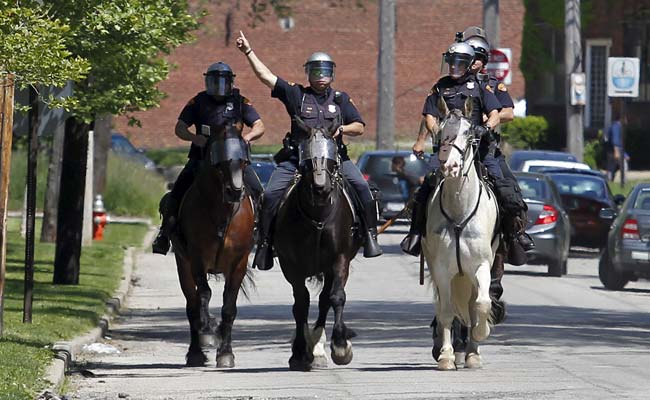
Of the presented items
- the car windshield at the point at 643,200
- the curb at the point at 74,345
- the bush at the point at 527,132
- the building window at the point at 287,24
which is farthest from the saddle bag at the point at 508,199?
the building window at the point at 287,24

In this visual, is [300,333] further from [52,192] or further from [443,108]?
[52,192]

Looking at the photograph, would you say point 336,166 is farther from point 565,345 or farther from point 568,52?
point 568,52

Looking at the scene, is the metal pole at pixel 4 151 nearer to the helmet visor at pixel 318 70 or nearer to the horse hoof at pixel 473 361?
the helmet visor at pixel 318 70

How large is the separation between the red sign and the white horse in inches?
803

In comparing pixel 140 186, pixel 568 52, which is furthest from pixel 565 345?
pixel 140 186

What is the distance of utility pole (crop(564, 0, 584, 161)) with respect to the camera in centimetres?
3541

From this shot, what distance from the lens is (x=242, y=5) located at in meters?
66.9

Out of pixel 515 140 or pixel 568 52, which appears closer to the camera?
pixel 568 52

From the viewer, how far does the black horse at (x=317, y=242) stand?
522 inches

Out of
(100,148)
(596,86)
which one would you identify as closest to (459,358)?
(100,148)

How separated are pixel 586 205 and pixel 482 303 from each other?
18.2 meters

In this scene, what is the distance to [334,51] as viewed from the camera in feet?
222

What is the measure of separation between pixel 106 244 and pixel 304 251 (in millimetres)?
17768

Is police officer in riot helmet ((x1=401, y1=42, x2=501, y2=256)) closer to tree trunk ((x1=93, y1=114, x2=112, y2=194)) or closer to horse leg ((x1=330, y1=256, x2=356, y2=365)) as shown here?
horse leg ((x1=330, y1=256, x2=356, y2=365))
